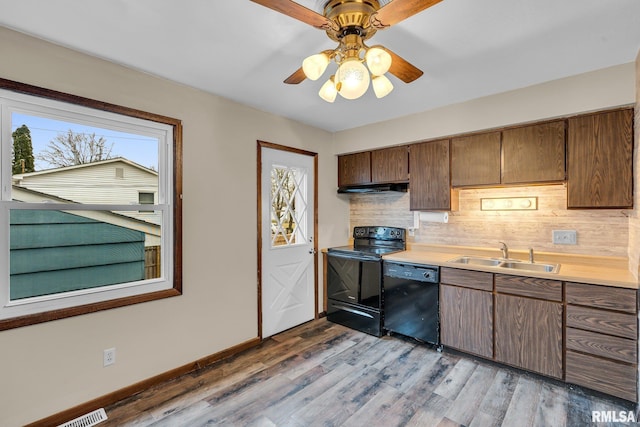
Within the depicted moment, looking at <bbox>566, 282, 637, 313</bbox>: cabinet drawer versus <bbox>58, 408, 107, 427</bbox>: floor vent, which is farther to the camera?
<bbox>566, 282, 637, 313</bbox>: cabinet drawer

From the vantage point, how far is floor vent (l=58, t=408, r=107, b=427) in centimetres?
186

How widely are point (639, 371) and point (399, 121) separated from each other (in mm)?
2733

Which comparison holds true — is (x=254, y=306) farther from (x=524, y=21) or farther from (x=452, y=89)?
(x=524, y=21)

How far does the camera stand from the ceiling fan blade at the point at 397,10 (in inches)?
46.1

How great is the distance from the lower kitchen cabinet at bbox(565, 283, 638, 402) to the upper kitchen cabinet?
0.70 meters

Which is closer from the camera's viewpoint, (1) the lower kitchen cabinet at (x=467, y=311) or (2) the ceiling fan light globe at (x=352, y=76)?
(2) the ceiling fan light globe at (x=352, y=76)

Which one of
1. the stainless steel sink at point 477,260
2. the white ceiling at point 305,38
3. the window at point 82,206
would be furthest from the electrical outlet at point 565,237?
the window at point 82,206

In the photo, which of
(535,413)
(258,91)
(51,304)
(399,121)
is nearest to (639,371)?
(535,413)

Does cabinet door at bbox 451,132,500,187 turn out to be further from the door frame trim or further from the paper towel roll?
the door frame trim

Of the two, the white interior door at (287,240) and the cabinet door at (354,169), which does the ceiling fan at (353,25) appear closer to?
the white interior door at (287,240)

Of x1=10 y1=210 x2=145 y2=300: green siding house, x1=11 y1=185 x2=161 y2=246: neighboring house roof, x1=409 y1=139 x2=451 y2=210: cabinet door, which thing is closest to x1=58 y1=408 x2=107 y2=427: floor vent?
x1=10 y1=210 x2=145 y2=300: green siding house

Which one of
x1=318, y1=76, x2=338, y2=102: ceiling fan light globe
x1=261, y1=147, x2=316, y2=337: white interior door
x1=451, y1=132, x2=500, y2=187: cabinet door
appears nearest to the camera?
x1=318, y1=76, x2=338, y2=102: ceiling fan light globe

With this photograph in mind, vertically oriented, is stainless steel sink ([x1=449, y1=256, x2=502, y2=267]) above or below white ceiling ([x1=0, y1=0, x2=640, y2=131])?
below

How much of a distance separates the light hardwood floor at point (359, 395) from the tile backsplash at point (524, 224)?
1151 mm
